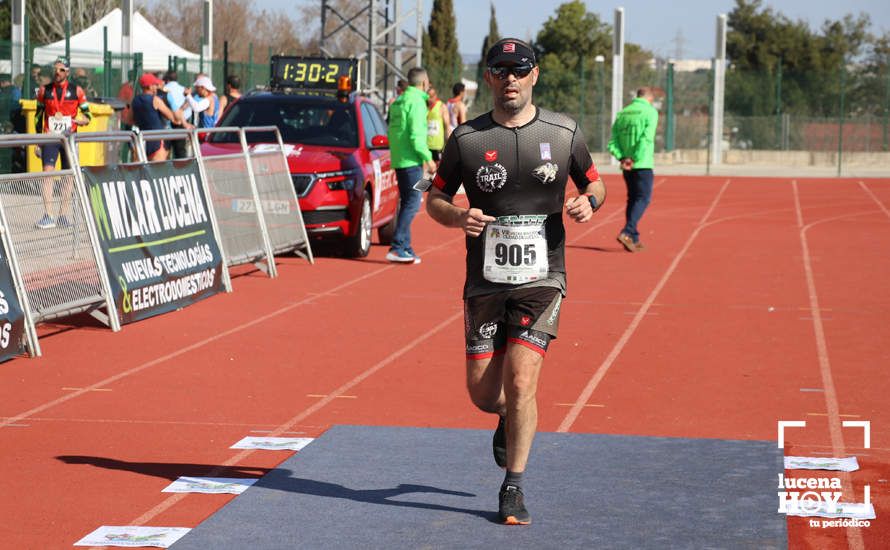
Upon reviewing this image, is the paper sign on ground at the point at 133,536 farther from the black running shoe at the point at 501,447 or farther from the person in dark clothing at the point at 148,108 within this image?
the person in dark clothing at the point at 148,108

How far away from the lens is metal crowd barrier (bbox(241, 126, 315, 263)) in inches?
611

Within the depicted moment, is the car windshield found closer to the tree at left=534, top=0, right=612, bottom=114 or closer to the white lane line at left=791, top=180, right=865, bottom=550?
the white lane line at left=791, top=180, right=865, bottom=550

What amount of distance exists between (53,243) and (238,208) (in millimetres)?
4010

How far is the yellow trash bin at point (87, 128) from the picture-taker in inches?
769

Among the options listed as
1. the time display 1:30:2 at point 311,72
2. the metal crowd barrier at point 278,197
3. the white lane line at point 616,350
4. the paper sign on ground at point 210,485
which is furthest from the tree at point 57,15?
the paper sign on ground at point 210,485

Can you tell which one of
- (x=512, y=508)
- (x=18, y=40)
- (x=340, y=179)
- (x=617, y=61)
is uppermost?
(x=617, y=61)

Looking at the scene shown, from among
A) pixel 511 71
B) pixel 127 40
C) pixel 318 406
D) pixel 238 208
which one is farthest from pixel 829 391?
pixel 127 40

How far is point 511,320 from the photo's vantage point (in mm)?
6332

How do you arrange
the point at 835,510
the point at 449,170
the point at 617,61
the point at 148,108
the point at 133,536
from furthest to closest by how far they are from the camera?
the point at 617,61 < the point at 148,108 < the point at 449,170 < the point at 835,510 < the point at 133,536

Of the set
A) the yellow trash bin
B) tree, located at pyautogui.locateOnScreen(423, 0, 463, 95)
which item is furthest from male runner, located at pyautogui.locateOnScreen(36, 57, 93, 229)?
tree, located at pyautogui.locateOnScreen(423, 0, 463, 95)

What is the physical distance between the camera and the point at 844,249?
18953 millimetres

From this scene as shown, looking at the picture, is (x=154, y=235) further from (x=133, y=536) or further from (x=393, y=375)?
(x=133, y=536)

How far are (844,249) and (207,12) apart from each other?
21493 millimetres

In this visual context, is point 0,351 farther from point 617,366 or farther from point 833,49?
point 833,49
